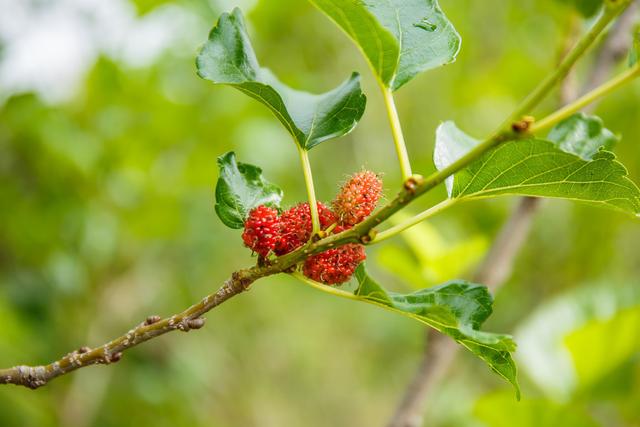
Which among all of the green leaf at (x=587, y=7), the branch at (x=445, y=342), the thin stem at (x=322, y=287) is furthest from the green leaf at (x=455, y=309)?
the green leaf at (x=587, y=7)

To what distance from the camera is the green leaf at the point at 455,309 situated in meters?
0.51

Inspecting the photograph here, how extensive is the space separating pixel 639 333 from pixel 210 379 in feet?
4.98

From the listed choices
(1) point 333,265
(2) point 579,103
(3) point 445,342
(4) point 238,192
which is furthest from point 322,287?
(3) point 445,342

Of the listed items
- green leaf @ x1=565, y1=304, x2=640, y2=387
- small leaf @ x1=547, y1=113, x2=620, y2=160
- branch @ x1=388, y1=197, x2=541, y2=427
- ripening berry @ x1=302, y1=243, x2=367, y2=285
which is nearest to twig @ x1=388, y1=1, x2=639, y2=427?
branch @ x1=388, y1=197, x2=541, y2=427

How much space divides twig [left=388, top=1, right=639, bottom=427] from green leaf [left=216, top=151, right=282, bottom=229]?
0.45 metres

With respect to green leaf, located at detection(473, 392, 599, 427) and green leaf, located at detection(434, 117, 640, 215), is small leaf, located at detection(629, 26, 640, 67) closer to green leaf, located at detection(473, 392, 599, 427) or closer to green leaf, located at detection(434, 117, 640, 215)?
green leaf, located at detection(434, 117, 640, 215)

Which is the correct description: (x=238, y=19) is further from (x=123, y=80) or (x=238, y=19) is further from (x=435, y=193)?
(x=123, y=80)

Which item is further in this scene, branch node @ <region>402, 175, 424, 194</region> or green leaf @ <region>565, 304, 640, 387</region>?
green leaf @ <region>565, 304, 640, 387</region>

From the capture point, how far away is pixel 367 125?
2266 millimetres

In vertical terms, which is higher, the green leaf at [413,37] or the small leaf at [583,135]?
the green leaf at [413,37]

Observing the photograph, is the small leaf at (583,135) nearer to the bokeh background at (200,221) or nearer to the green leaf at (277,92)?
the green leaf at (277,92)

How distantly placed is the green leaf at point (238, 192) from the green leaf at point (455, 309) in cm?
12

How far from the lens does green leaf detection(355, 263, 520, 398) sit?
0.51 metres

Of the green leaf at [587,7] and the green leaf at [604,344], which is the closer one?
the green leaf at [587,7]
